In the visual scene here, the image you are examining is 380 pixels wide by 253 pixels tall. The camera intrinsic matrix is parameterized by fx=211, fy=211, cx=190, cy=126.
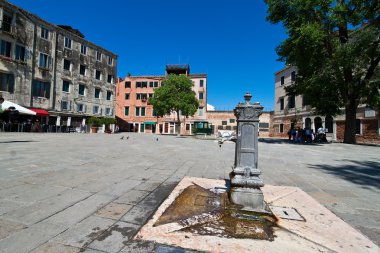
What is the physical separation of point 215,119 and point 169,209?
4126cm

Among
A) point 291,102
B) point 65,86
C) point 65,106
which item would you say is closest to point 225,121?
point 291,102

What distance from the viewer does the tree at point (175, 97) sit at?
30.7 meters

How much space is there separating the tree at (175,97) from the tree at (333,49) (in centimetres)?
1599

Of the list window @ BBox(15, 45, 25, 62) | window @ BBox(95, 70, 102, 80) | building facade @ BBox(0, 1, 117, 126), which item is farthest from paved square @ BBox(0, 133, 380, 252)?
window @ BBox(95, 70, 102, 80)

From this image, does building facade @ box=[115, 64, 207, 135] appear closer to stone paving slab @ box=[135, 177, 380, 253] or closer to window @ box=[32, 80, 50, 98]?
window @ box=[32, 80, 50, 98]

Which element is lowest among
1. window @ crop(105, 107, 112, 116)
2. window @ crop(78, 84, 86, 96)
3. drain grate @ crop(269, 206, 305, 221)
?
drain grate @ crop(269, 206, 305, 221)

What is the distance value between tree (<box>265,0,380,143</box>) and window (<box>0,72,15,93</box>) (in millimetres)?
27587

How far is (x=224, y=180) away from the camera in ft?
17.0

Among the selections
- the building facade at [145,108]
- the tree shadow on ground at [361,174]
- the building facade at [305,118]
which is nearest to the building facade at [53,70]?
the building facade at [145,108]

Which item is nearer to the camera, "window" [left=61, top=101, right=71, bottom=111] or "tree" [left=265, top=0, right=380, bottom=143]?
"tree" [left=265, top=0, right=380, bottom=143]

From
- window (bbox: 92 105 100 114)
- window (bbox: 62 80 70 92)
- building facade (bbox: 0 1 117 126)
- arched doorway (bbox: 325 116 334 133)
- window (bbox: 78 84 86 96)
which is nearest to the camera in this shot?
building facade (bbox: 0 1 117 126)

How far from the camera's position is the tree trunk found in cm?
1684

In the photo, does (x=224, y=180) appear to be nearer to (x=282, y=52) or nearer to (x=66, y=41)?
(x=282, y=52)

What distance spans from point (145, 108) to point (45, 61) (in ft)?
67.2
